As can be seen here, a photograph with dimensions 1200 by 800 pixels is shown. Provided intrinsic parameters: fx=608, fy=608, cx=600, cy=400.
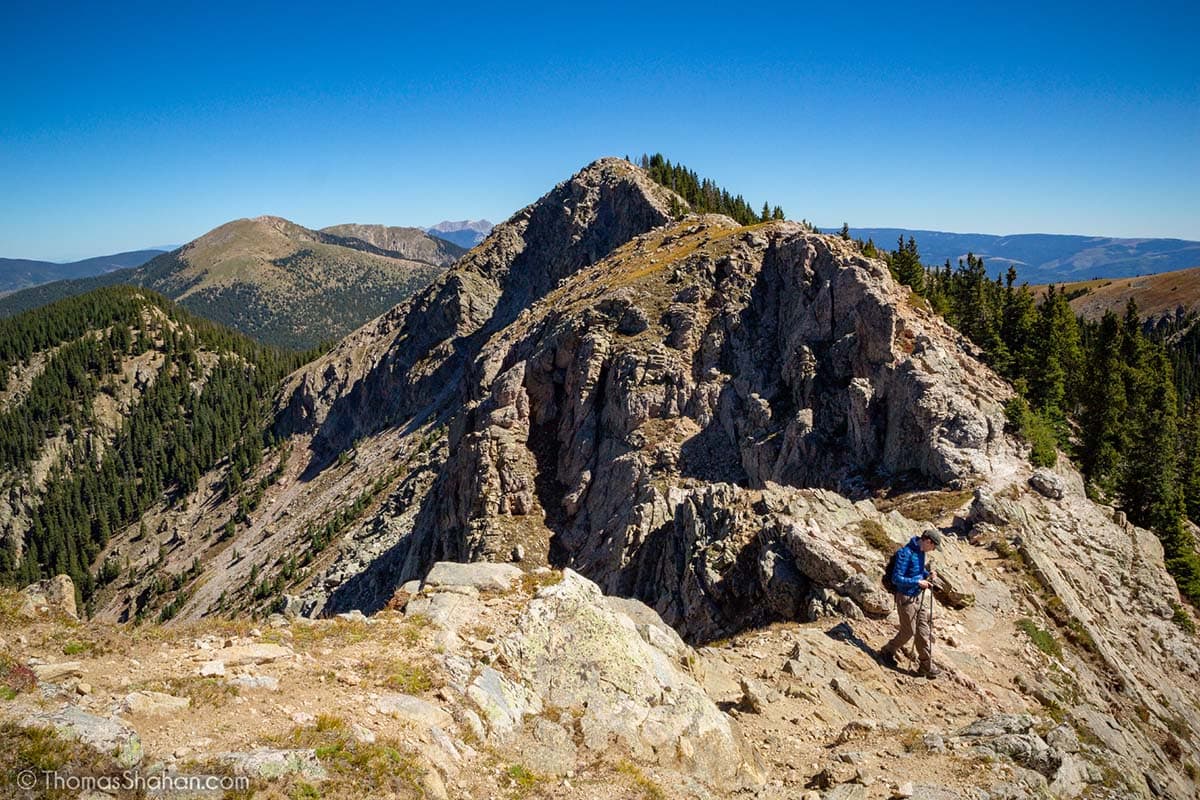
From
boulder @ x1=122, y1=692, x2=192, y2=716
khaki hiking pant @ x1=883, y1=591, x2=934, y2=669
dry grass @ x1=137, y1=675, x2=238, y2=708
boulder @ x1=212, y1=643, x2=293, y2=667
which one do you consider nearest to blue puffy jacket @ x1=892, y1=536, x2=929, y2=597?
khaki hiking pant @ x1=883, y1=591, x2=934, y2=669

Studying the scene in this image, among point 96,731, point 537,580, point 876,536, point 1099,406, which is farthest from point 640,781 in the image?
point 1099,406

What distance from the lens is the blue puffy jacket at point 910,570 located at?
1664 cm

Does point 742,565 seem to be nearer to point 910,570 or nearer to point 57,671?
point 910,570

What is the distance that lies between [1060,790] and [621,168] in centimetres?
11661

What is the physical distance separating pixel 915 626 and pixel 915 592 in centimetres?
129

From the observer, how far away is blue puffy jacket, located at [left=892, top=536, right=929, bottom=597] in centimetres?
1664

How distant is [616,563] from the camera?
3519 centimetres

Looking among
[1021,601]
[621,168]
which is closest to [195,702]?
[1021,601]

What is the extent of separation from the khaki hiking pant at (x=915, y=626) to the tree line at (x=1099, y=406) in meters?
22.3

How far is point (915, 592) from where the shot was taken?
16625 mm

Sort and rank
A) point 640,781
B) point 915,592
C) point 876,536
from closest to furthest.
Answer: point 640,781
point 915,592
point 876,536

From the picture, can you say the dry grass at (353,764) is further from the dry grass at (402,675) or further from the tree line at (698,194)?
the tree line at (698,194)

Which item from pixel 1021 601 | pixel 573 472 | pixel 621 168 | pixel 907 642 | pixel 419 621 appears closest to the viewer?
pixel 419 621

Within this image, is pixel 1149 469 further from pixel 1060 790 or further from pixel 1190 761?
pixel 1060 790
